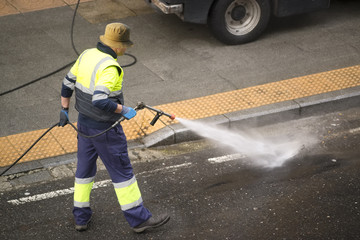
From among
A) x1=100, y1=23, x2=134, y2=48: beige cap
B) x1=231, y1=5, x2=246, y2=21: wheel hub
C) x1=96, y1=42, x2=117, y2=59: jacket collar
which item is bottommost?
x1=231, y1=5, x2=246, y2=21: wheel hub

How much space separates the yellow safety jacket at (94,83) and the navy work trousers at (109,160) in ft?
0.59

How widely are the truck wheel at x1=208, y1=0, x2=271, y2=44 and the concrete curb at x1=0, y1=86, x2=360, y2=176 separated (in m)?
2.05

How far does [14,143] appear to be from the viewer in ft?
24.4

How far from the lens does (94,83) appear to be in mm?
5508

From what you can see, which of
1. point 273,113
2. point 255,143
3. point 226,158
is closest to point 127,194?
point 226,158

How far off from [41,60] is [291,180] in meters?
4.57

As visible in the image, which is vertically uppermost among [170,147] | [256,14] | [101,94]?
[101,94]

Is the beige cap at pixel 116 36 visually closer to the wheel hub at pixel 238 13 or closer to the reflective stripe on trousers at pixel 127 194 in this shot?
the reflective stripe on trousers at pixel 127 194

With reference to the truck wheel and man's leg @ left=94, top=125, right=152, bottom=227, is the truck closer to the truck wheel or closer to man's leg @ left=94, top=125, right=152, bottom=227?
the truck wheel

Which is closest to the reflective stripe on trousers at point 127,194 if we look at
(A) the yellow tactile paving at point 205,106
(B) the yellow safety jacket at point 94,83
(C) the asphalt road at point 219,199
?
(C) the asphalt road at point 219,199

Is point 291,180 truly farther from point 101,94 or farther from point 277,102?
point 101,94

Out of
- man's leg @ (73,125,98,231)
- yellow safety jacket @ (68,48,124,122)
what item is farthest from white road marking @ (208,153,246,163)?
yellow safety jacket @ (68,48,124,122)

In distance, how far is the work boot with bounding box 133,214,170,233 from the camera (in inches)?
237

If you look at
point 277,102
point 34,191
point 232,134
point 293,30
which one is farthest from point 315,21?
point 34,191
